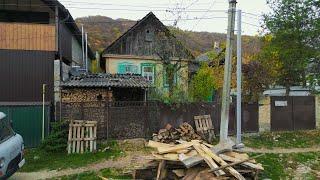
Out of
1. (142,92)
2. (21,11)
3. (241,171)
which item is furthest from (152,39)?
(241,171)

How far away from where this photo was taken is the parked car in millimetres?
10859

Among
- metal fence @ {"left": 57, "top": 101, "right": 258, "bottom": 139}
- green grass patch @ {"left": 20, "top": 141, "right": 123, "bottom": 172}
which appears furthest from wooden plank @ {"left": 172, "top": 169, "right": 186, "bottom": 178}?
metal fence @ {"left": 57, "top": 101, "right": 258, "bottom": 139}

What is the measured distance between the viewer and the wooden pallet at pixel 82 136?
16.4 m

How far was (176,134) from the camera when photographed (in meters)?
17.8

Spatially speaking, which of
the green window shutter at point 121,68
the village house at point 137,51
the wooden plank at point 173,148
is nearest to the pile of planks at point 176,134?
the wooden plank at point 173,148

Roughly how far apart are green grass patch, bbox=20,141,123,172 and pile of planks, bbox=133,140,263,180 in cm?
348

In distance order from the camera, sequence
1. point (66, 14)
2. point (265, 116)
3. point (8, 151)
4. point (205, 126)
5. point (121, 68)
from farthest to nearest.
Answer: point (121, 68) < point (265, 116) < point (66, 14) < point (205, 126) < point (8, 151)

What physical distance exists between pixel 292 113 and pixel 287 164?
23.9ft

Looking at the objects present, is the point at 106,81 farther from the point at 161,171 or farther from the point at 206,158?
the point at 206,158

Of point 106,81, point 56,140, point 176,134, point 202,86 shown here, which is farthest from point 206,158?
point 202,86

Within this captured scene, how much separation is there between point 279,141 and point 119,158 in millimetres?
7707

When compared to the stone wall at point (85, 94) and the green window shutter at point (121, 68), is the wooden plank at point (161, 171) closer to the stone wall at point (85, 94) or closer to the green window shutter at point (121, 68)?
the stone wall at point (85, 94)

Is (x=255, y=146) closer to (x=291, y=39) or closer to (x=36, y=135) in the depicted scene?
(x=291, y=39)

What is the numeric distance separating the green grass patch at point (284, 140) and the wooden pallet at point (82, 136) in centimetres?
661
